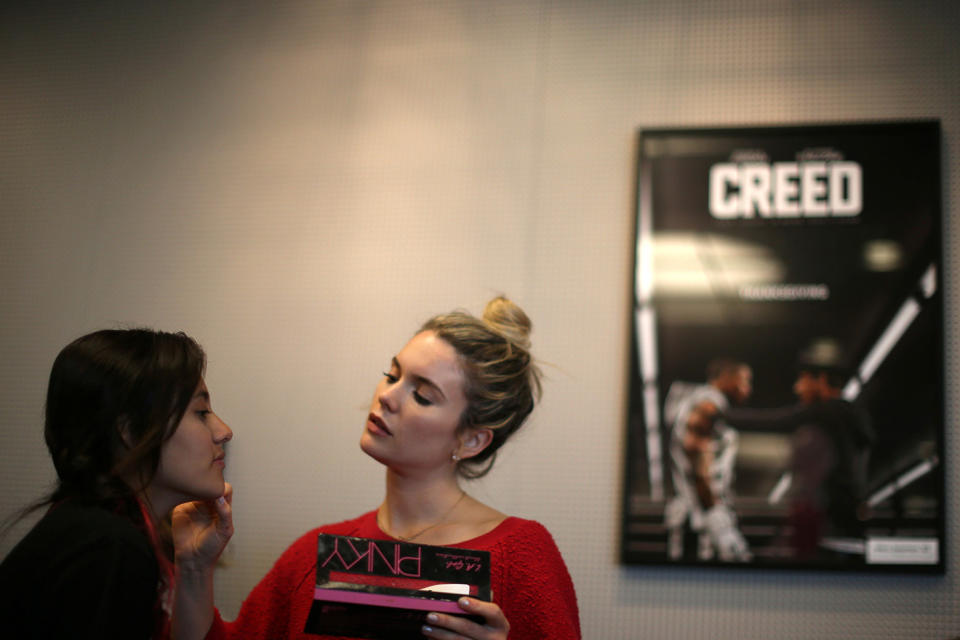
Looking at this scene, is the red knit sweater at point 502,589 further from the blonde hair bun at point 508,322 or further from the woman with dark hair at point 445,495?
the blonde hair bun at point 508,322

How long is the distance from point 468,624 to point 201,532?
70cm

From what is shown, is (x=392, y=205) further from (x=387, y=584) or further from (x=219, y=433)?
(x=387, y=584)

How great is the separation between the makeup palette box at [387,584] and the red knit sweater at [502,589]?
0.20 metres

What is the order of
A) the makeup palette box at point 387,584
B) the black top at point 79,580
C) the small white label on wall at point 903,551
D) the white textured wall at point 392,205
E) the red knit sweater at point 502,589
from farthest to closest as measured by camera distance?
1. the white textured wall at point 392,205
2. the small white label on wall at point 903,551
3. the red knit sweater at point 502,589
4. the makeup palette box at point 387,584
5. the black top at point 79,580

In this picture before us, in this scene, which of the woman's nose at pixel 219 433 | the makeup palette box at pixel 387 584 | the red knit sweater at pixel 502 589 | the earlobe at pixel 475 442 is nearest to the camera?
the makeup palette box at pixel 387 584

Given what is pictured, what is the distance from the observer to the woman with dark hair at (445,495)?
1936mm

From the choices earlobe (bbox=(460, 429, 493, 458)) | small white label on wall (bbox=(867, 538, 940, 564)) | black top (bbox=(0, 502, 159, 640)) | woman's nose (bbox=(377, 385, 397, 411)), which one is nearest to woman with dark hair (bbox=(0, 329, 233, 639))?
black top (bbox=(0, 502, 159, 640))

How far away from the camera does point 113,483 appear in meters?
1.50

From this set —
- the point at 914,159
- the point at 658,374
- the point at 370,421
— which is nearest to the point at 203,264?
the point at 370,421

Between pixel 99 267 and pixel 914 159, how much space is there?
2.68 meters

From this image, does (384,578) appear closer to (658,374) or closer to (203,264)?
(658,374)

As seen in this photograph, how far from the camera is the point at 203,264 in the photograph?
2.92 m

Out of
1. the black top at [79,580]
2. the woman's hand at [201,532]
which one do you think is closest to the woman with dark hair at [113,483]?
the black top at [79,580]

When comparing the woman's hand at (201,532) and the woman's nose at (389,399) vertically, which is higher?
the woman's nose at (389,399)
